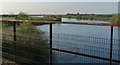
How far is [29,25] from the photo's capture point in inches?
337

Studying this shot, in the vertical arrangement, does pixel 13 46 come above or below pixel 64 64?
above

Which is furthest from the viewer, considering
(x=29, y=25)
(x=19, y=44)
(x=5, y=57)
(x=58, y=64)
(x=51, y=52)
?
(x=29, y=25)

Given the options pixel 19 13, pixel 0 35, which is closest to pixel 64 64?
pixel 0 35

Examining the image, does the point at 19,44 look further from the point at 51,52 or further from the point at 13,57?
the point at 51,52

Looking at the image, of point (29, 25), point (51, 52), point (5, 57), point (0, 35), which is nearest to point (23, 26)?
point (29, 25)

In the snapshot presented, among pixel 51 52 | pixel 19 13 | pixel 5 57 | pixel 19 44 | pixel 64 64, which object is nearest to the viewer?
pixel 51 52

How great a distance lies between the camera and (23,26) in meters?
8.59

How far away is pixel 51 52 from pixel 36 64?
0.64 meters

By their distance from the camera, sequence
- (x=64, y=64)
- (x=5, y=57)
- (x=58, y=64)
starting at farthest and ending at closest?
1. (x=64, y=64)
2. (x=58, y=64)
3. (x=5, y=57)

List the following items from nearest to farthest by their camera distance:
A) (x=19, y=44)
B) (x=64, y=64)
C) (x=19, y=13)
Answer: (x=19, y=44), (x=64, y=64), (x=19, y=13)

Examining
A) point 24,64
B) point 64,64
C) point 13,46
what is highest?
point 13,46

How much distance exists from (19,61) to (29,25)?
6128 millimetres

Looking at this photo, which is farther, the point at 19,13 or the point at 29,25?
the point at 19,13

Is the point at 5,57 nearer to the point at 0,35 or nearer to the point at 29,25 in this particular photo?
the point at 0,35
